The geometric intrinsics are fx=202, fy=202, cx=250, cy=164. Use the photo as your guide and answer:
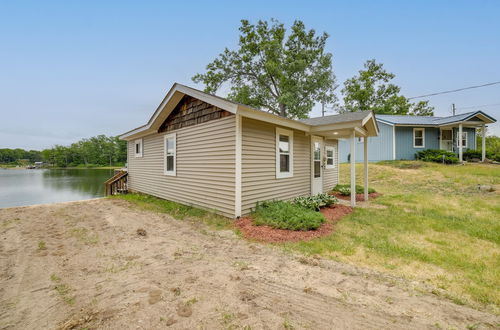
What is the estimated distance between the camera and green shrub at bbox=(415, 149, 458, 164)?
14.6 m

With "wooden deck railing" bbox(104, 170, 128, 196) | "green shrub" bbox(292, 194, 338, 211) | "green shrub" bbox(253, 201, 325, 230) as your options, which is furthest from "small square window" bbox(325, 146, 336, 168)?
"wooden deck railing" bbox(104, 170, 128, 196)

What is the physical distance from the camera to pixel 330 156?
9.53 m

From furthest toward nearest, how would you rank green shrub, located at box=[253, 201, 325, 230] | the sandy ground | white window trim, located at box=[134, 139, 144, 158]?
white window trim, located at box=[134, 139, 144, 158]
green shrub, located at box=[253, 201, 325, 230]
the sandy ground

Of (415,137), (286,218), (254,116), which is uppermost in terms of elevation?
(415,137)

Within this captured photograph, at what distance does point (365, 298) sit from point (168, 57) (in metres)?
22.0

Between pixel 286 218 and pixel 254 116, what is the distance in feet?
8.51

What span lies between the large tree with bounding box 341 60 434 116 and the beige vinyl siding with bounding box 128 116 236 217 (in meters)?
23.8

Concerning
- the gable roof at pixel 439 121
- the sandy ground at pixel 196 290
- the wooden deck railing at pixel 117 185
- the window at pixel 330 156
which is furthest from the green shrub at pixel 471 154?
the wooden deck railing at pixel 117 185

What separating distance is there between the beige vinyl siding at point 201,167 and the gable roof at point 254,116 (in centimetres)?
44

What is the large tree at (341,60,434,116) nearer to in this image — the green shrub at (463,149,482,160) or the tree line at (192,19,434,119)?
the tree line at (192,19,434,119)

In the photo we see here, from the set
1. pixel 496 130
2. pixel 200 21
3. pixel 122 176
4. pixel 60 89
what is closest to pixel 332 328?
pixel 122 176

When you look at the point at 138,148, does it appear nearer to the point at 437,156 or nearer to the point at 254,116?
the point at 254,116

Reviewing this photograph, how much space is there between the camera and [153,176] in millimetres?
8750

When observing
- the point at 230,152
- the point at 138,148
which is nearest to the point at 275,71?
the point at 138,148
